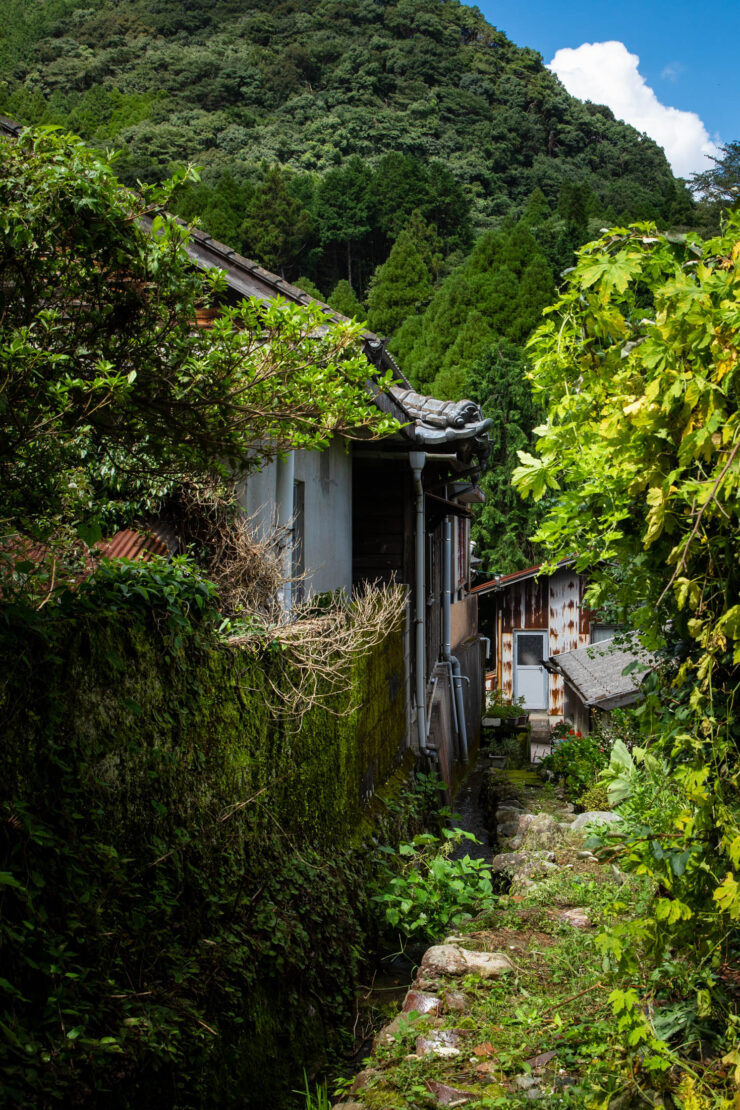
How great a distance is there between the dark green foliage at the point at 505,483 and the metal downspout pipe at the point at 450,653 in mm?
15849

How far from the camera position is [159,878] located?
436cm

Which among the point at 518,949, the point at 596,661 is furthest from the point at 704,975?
the point at 596,661

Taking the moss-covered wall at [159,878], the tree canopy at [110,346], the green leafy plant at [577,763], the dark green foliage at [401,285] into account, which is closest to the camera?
the tree canopy at [110,346]

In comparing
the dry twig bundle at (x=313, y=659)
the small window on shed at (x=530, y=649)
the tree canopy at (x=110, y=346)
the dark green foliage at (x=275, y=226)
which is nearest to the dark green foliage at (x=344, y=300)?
the dark green foliage at (x=275, y=226)

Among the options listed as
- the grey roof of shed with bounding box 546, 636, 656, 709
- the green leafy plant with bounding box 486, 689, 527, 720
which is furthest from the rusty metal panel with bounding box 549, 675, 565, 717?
the grey roof of shed with bounding box 546, 636, 656, 709

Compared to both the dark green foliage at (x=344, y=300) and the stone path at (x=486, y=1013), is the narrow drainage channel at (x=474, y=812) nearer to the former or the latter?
the stone path at (x=486, y=1013)

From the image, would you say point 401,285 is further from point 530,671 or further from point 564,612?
point 530,671

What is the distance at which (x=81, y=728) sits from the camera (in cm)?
390

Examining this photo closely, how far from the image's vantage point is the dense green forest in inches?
1820

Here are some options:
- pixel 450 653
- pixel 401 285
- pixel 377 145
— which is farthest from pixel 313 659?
pixel 377 145

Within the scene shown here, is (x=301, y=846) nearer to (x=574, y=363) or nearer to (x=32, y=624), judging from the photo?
(x=32, y=624)

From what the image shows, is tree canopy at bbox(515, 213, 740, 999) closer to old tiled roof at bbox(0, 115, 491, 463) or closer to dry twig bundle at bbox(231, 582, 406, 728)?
dry twig bundle at bbox(231, 582, 406, 728)

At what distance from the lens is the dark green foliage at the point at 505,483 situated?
31656 millimetres

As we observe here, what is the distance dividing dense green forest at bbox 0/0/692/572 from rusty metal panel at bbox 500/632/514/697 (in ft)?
15.6
